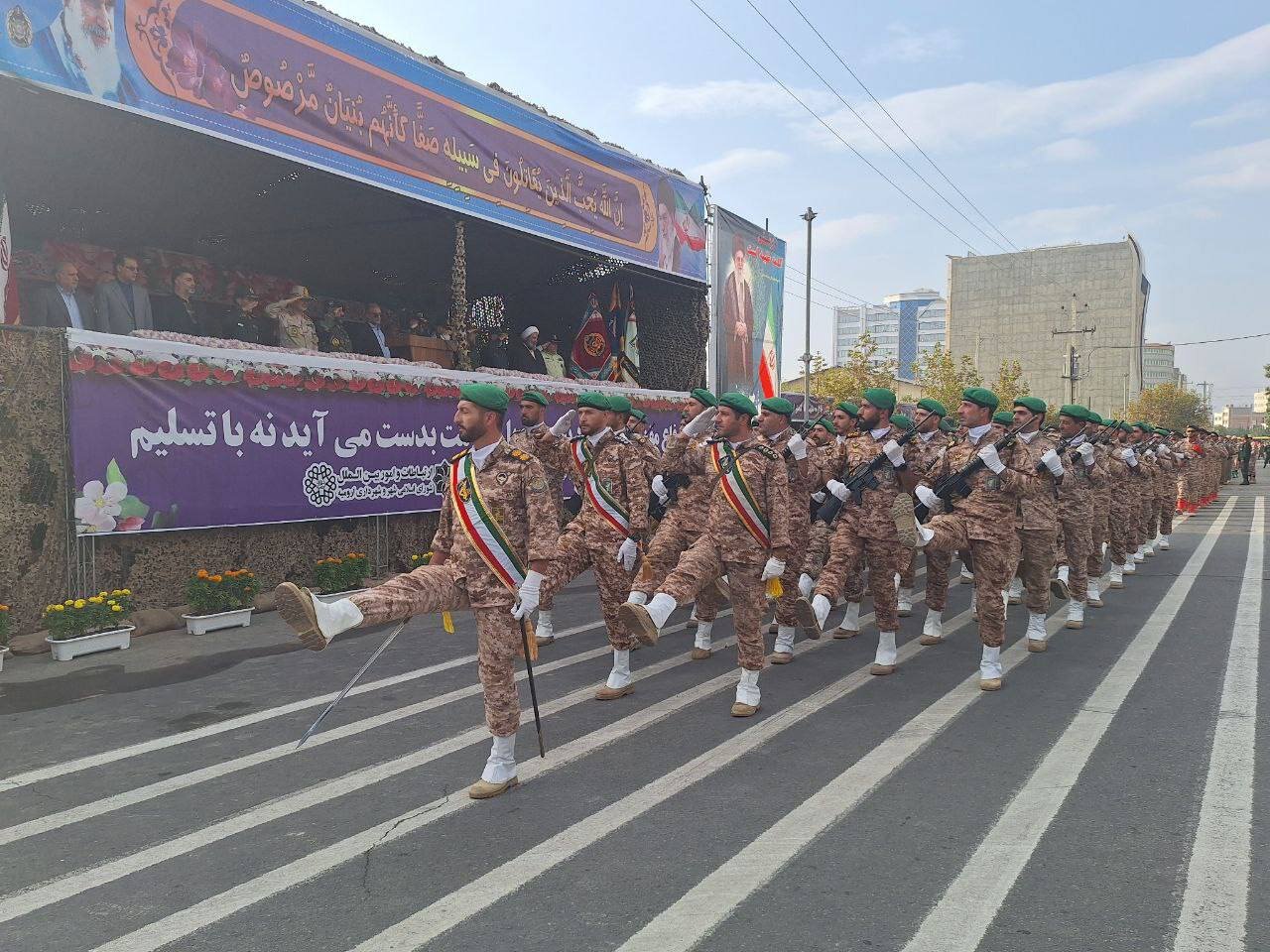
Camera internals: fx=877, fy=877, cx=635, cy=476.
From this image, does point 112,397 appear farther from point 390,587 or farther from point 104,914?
point 104,914

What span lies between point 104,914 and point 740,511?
3.95m

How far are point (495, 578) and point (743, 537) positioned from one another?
188cm

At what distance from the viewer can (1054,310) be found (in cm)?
11012

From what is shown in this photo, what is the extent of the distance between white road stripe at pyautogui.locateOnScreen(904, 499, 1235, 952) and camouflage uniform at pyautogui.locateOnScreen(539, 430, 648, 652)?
302 centimetres

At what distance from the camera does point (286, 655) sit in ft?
24.2

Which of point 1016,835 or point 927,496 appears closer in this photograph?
point 1016,835

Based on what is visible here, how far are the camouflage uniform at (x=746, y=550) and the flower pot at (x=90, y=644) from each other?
16.4 feet

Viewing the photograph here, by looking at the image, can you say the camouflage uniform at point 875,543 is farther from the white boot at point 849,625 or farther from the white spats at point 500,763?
the white spats at point 500,763

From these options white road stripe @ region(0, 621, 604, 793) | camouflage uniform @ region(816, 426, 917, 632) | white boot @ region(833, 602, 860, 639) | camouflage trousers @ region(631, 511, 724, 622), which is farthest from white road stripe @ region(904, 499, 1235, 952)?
white road stripe @ region(0, 621, 604, 793)

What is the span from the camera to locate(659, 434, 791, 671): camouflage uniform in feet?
18.7

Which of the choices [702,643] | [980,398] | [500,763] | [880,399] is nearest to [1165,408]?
[880,399]

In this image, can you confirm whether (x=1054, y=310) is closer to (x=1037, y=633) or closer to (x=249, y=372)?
(x=1037, y=633)

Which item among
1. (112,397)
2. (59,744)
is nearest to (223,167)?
(112,397)

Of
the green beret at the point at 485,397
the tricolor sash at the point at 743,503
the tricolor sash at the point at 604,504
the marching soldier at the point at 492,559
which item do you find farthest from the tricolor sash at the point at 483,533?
the tricolor sash at the point at 604,504
